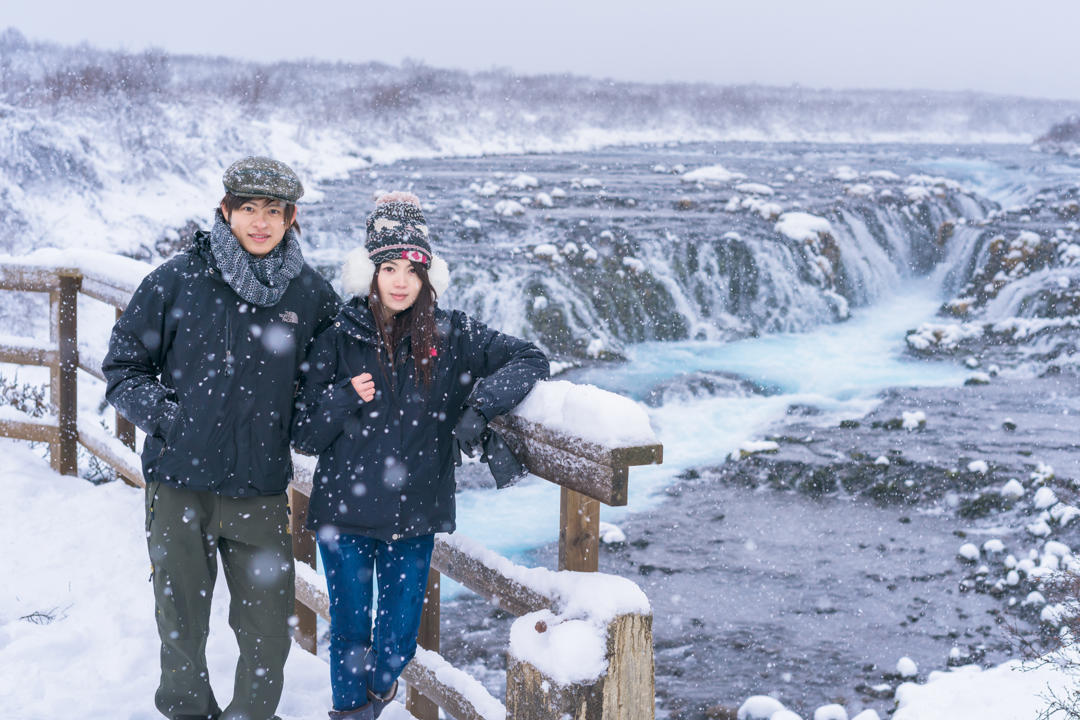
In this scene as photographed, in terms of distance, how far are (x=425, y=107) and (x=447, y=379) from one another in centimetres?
3906

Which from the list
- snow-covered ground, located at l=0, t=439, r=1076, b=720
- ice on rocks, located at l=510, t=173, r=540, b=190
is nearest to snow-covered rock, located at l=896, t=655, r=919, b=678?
snow-covered ground, located at l=0, t=439, r=1076, b=720

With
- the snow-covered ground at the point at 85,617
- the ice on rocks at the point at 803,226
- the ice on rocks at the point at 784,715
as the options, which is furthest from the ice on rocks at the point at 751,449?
the ice on rocks at the point at 803,226

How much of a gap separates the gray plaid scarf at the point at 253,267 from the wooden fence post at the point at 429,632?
102 centimetres

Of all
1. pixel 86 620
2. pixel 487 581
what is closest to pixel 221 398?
pixel 487 581

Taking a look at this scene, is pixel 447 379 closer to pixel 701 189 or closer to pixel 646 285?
pixel 646 285

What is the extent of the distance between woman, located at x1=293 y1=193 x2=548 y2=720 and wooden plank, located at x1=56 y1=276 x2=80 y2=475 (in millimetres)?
2663

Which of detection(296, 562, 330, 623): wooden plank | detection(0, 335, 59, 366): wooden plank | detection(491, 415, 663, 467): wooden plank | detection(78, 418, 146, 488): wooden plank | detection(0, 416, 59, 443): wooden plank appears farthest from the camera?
detection(0, 416, 59, 443): wooden plank

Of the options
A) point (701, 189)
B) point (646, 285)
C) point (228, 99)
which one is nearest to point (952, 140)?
point (701, 189)

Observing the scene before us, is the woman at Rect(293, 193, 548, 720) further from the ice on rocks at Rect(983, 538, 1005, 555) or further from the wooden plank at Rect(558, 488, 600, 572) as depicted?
the ice on rocks at Rect(983, 538, 1005, 555)

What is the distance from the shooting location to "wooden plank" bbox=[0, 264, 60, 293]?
4.83m

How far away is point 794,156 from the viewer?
38.8 meters

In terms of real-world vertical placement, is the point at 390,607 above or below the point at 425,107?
below

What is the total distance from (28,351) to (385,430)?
10.9 ft

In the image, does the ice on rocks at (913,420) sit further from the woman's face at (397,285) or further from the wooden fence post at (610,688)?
the wooden fence post at (610,688)
